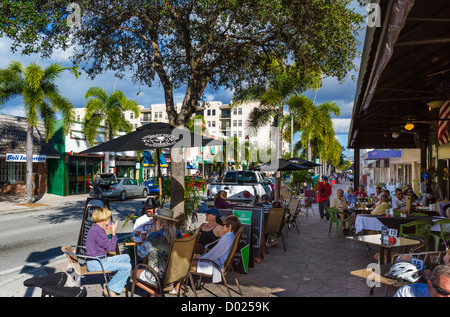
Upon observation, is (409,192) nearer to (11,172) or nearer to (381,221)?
(381,221)

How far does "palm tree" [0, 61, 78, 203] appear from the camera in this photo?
1894cm

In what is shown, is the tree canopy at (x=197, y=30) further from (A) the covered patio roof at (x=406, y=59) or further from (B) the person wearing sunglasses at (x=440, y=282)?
(B) the person wearing sunglasses at (x=440, y=282)

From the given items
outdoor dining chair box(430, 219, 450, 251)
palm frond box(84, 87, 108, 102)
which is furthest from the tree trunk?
palm frond box(84, 87, 108, 102)

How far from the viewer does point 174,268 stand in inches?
175

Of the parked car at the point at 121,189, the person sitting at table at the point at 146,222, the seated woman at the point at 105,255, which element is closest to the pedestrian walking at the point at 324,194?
the person sitting at table at the point at 146,222

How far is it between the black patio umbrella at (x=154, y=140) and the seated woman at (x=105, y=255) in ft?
4.51

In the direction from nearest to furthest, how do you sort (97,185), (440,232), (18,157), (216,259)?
(216,259) → (440,232) → (97,185) → (18,157)

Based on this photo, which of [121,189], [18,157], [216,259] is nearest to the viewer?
[216,259]

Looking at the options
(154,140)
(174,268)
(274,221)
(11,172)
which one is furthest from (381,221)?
(11,172)

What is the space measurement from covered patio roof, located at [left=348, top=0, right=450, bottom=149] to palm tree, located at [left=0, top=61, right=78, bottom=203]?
15837 mm

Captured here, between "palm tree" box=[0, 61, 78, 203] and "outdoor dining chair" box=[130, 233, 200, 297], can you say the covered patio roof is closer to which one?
"outdoor dining chair" box=[130, 233, 200, 297]

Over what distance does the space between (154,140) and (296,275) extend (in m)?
3.51

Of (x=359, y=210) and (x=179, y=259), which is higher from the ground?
(x=179, y=259)

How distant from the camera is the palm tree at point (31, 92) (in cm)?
1894
